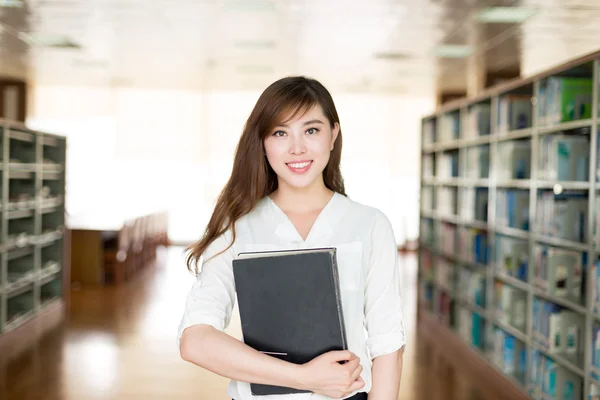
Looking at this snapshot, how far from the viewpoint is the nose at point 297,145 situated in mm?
1354

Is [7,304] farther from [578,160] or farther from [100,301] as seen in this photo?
[578,160]

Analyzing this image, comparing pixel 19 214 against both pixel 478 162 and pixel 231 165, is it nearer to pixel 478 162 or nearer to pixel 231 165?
pixel 478 162

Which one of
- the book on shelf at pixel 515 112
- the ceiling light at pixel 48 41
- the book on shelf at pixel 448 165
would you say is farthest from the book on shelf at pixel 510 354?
the ceiling light at pixel 48 41

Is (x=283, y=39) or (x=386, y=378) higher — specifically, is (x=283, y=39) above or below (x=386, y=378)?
above

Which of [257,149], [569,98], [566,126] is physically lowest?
[257,149]

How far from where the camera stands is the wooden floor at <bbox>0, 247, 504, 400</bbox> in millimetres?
4566

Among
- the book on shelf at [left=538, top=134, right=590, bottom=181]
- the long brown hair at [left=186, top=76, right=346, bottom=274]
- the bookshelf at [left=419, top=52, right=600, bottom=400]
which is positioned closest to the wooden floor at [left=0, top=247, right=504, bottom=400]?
the bookshelf at [left=419, top=52, right=600, bottom=400]

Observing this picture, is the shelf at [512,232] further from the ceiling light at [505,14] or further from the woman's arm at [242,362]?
the woman's arm at [242,362]

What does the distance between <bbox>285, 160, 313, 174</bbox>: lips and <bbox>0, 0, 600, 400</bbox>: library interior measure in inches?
8.2

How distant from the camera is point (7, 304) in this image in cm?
623

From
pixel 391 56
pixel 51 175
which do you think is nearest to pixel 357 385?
pixel 51 175

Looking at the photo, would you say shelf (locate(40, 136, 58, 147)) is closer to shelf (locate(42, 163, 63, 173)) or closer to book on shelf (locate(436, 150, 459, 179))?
shelf (locate(42, 163, 63, 173))

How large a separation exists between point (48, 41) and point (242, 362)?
835cm

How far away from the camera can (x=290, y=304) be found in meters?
1.24
